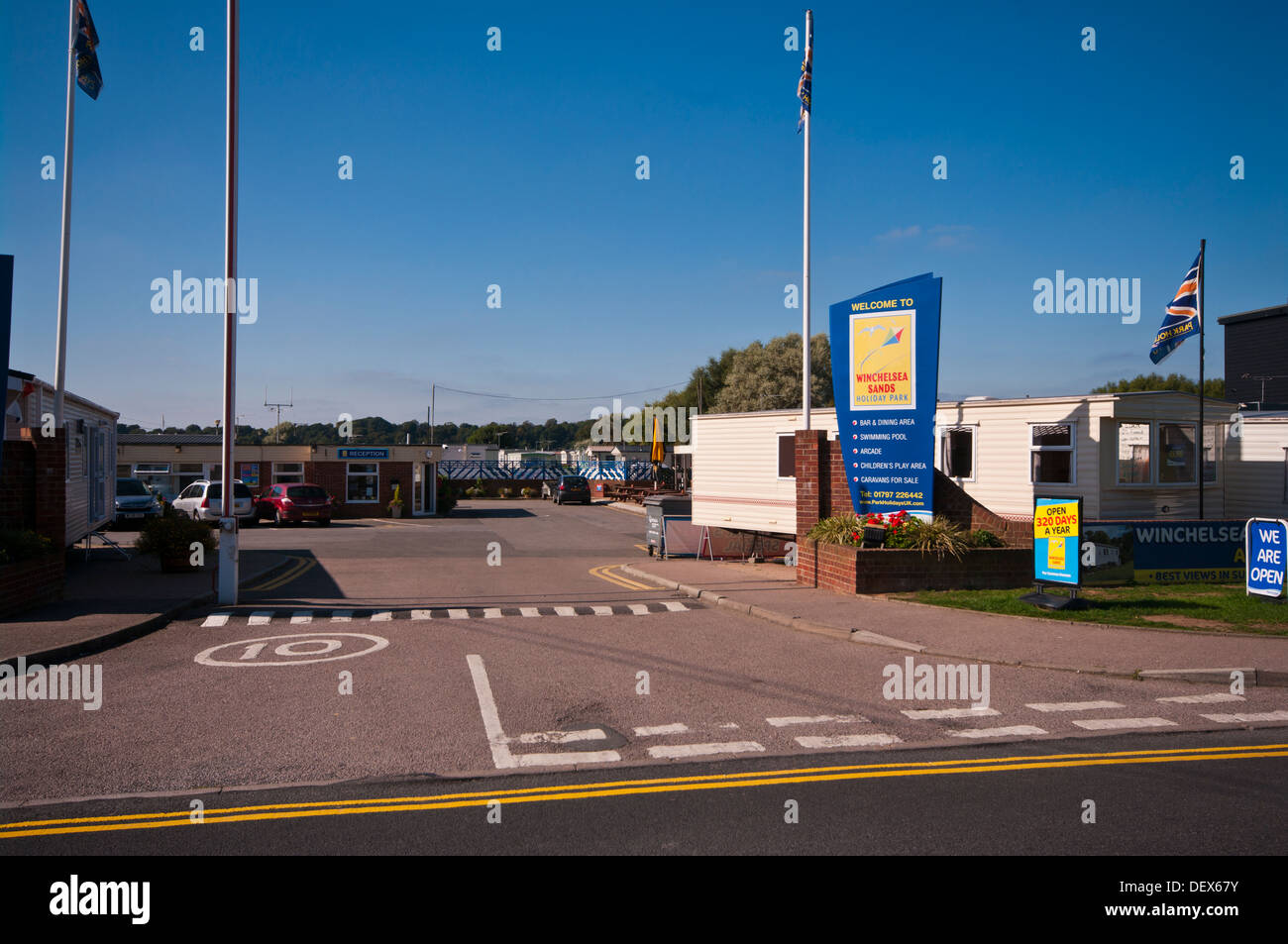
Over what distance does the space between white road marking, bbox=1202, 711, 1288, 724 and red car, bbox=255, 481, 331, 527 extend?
31525 millimetres

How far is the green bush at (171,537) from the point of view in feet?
51.9

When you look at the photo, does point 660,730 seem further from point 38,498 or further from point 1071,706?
point 38,498

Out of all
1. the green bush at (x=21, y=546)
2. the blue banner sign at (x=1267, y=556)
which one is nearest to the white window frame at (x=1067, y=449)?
the blue banner sign at (x=1267, y=556)

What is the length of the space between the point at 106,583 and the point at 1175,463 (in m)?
20.6

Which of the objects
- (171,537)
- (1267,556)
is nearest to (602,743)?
(1267,556)

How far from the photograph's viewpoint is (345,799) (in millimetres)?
5398

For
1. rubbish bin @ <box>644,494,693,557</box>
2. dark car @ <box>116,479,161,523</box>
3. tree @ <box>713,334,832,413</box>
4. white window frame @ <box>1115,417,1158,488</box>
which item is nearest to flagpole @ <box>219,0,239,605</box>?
rubbish bin @ <box>644,494,693,557</box>

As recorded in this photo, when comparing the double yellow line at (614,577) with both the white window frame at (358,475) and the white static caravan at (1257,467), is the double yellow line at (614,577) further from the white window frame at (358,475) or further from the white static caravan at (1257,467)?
the white window frame at (358,475)

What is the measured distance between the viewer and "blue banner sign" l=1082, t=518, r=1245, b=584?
14.3m

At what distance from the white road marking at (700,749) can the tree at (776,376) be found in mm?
56249

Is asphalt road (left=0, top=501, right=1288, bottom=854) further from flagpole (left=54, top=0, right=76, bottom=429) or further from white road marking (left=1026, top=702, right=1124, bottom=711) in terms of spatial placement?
flagpole (left=54, top=0, right=76, bottom=429)

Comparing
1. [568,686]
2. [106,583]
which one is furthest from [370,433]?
[568,686]

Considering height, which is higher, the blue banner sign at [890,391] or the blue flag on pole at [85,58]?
the blue flag on pole at [85,58]

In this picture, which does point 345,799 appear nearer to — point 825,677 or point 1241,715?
point 825,677
